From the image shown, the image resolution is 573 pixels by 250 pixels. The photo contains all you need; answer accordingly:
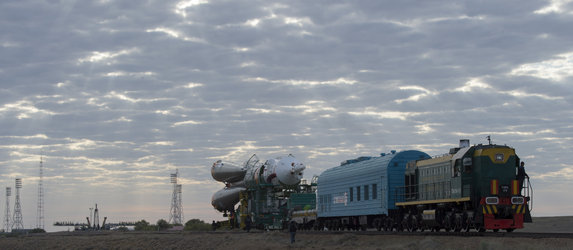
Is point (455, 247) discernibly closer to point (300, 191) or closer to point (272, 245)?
point (272, 245)

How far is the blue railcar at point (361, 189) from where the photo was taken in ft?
138

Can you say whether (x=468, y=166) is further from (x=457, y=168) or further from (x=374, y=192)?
(x=374, y=192)

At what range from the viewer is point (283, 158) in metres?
67.6

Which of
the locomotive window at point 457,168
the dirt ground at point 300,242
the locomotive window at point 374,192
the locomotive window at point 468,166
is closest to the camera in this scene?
the dirt ground at point 300,242

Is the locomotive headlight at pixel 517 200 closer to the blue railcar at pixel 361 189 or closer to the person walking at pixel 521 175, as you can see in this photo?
the person walking at pixel 521 175

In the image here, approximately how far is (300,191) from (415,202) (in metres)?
31.2

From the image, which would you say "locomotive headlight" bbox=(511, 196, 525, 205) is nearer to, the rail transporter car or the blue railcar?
the rail transporter car

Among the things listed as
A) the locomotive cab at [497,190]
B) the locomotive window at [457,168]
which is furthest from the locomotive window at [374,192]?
the locomotive cab at [497,190]

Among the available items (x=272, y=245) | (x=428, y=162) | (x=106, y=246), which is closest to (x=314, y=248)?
(x=272, y=245)

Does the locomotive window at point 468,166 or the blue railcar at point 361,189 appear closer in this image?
the locomotive window at point 468,166

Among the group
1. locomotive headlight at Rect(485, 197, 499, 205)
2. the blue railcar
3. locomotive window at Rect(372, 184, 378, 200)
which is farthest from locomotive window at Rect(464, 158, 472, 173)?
locomotive window at Rect(372, 184, 378, 200)

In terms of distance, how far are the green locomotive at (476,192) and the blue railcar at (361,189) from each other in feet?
14.6

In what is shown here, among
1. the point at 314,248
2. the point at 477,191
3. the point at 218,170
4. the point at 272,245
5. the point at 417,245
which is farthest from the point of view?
the point at 218,170

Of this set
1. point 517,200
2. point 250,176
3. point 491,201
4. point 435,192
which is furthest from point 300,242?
point 250,176
